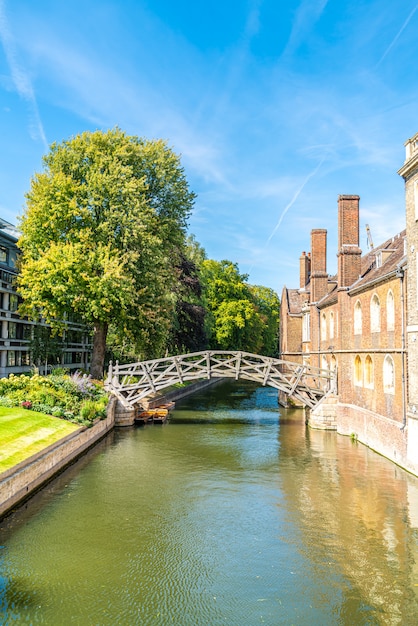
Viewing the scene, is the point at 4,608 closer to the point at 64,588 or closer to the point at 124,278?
the point at 64,588

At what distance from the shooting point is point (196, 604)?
30.5 ft

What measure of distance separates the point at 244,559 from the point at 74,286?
1958 cm

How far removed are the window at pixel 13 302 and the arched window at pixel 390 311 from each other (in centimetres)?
2285

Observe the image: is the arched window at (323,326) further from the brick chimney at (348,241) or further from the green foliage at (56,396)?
the green foliage at (56,396)

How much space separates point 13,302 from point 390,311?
2335 cm

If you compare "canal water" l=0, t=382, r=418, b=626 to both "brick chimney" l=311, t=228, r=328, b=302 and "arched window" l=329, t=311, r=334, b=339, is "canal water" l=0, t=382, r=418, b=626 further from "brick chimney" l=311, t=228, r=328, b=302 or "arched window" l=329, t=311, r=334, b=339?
"brick chimney" l=311, t=228, r=328, b=302

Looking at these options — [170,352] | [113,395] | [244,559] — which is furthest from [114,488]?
[170,352]

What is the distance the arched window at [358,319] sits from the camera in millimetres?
24578

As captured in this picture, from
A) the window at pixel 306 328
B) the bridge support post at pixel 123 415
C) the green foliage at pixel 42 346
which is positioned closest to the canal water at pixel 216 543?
the bridge support post at pixel 123 415

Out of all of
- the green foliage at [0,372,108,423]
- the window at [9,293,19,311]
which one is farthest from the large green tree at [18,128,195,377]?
the green foliage at [0,372,108,423]

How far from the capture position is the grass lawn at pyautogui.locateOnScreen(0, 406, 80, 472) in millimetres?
15062

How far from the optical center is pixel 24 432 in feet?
57.9

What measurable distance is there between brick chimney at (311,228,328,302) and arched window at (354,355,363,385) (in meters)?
9.14

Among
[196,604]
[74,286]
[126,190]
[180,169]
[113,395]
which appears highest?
[180,169]
